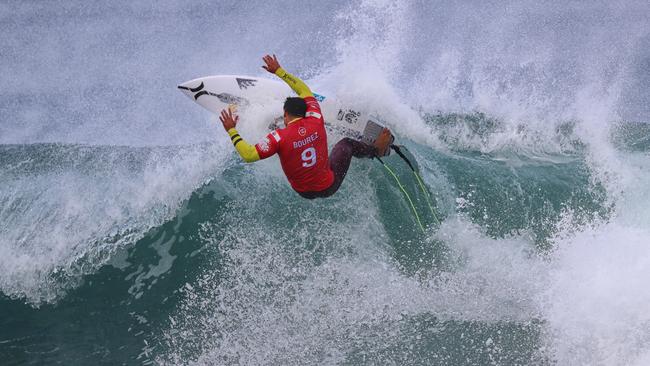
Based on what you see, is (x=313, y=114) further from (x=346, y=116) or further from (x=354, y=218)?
(x=354, y=218)

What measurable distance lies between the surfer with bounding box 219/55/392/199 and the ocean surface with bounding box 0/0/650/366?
71cm

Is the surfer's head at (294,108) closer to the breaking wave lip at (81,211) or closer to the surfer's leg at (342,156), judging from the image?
the surfer's leg at (342,156)

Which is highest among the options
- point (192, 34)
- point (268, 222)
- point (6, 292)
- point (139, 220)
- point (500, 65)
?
point (500, 65)

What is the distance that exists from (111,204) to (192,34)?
10.0 feet

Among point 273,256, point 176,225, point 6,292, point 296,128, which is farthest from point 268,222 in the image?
point 6,292

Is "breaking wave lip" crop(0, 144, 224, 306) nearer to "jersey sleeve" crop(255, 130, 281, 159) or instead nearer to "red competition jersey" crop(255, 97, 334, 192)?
"red competition jersey" crop(255, 97, 334, 192)

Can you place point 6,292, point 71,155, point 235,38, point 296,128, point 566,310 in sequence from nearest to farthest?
1. point 296,128
2. point 566,310
3. point 6,292
4. point 71,155
5. point 235,38

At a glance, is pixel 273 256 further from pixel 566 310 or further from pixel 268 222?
pixel 566 310

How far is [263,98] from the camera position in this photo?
6223 mm

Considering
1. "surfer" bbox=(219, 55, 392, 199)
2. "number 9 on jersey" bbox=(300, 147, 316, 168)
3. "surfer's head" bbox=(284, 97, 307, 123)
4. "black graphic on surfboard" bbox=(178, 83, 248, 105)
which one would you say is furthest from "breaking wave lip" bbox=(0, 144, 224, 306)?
"surfer's head" bbox=(284, 97, 307, 123)

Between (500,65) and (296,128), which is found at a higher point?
(500,65)

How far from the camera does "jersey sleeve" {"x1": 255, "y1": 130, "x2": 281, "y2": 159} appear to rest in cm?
501

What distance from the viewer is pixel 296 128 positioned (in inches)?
201

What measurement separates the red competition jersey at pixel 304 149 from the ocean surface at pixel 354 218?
2.62ft
